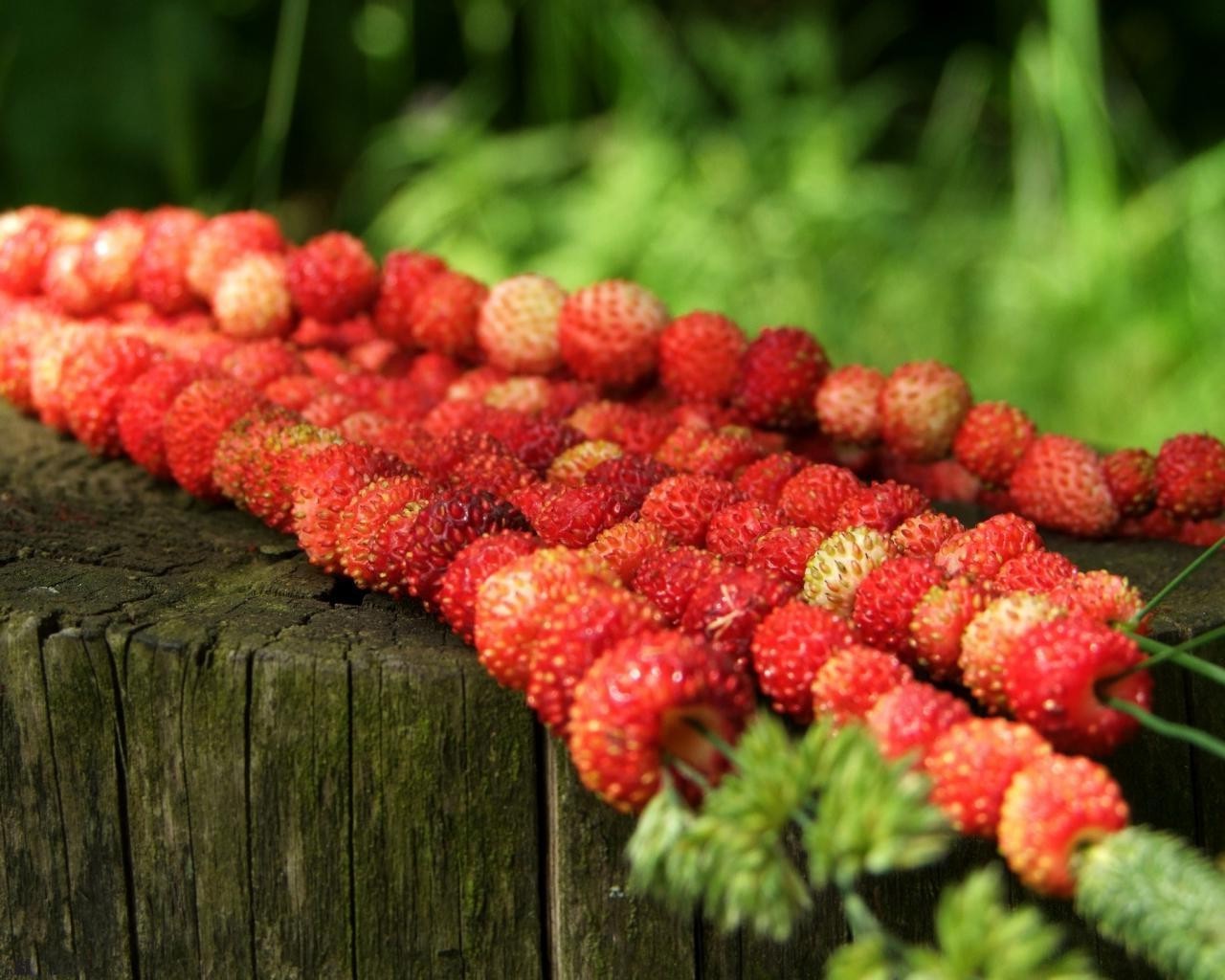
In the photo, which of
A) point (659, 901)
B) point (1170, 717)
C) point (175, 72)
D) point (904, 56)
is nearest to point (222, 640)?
point (659, 901)

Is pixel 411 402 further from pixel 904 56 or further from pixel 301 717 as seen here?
pixel 904 56

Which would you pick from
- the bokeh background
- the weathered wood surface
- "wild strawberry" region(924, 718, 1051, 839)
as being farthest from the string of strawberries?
the bokeh background

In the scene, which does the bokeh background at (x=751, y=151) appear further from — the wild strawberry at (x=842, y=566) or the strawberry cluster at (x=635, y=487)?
the wild strawberry at (x=842, y=566)

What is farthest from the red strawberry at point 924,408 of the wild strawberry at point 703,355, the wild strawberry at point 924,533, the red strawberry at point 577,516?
the red strawberry at point 577,516

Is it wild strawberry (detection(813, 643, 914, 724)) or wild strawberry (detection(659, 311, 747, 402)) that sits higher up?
wild strawberry (detection(659, 311, 747, 402))

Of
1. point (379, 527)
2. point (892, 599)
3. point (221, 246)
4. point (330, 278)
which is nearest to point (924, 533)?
point (892, 599)

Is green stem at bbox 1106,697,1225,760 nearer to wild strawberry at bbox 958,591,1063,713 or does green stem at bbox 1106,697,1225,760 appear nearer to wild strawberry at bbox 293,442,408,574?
wild strawberry at bbox 958,591,1063,713

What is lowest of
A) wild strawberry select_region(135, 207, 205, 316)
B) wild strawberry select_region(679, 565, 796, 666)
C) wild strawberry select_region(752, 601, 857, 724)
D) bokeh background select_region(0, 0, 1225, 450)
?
wild strawberry select_region(752, 601, 857, 724)
